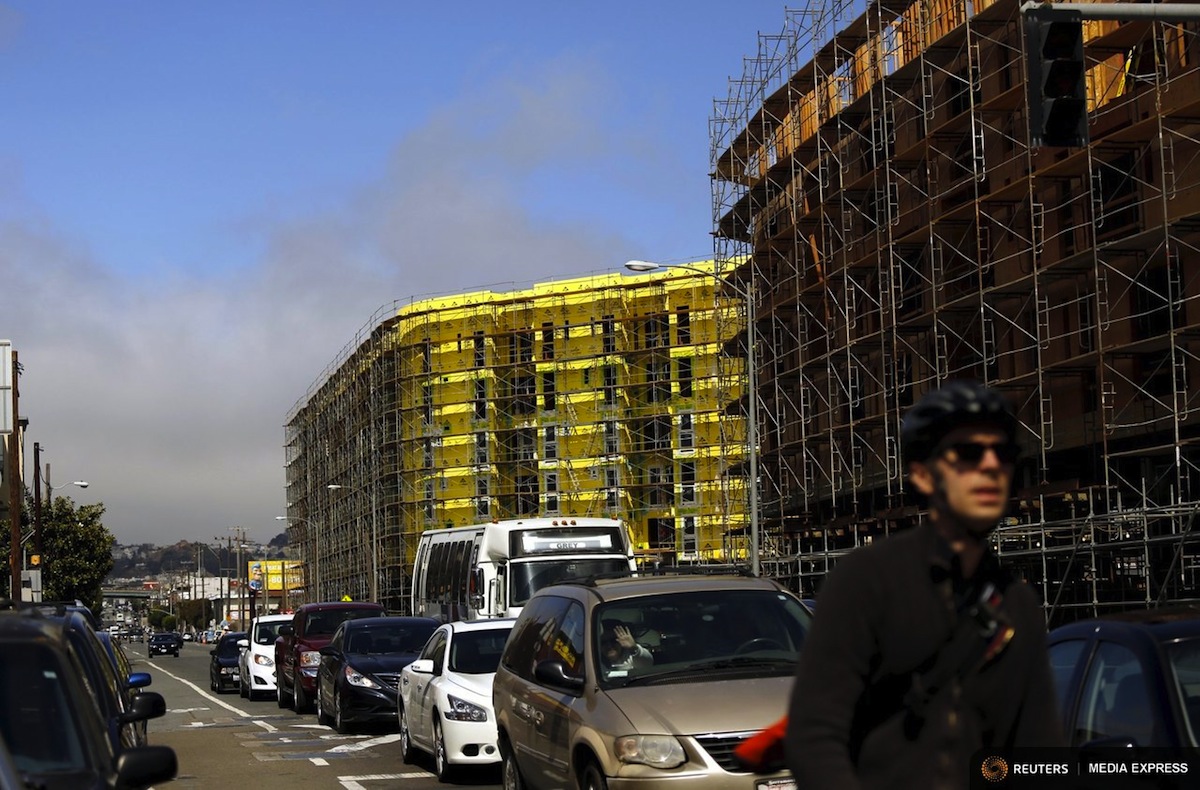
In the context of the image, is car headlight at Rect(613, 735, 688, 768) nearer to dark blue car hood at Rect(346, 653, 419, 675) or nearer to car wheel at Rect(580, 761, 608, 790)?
car wheel at Rect(580, 761, 608, 790)

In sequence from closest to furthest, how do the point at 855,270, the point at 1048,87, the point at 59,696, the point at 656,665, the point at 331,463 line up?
the point at 59,696 → the point at 656,665 → the point at 1048,87 → the point at 855,270 → the point at 331,463

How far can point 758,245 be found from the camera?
161ft

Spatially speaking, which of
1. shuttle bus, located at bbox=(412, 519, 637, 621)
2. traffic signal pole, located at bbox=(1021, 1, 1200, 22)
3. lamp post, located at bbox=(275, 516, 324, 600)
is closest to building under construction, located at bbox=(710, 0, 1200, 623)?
shuttle bus, located at bbox=(412, 519, 637, 621)

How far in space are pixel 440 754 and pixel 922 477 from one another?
13009 mm

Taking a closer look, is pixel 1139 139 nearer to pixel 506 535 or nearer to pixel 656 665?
pixel 506 535

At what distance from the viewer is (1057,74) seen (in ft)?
41.7

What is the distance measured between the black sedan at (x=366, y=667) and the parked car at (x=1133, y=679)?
15.8 metres

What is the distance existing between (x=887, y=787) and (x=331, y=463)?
102 m

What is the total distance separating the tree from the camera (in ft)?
238

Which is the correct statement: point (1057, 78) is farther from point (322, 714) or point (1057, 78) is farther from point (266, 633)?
point (266, 633)

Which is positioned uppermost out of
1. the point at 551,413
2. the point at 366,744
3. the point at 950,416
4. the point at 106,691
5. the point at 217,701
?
the point at 551,413

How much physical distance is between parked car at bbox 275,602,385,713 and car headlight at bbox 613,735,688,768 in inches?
722

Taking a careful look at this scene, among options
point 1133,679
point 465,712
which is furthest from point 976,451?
point 465,712

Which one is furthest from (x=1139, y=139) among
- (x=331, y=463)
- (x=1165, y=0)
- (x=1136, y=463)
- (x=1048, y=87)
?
(x=331, y=463)
